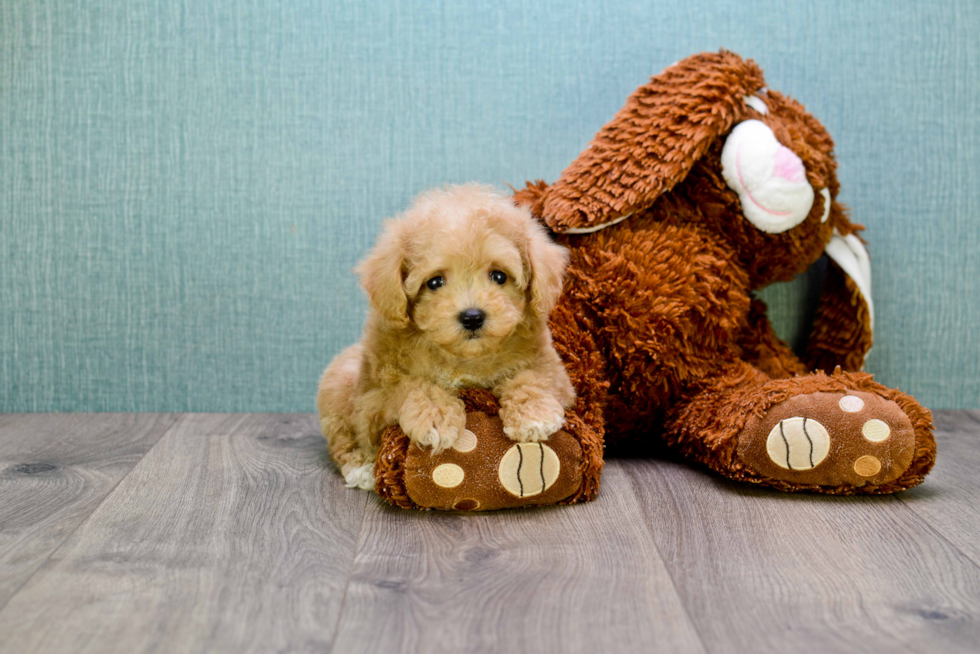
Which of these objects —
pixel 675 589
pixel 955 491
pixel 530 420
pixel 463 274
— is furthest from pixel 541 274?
pixel 955 491

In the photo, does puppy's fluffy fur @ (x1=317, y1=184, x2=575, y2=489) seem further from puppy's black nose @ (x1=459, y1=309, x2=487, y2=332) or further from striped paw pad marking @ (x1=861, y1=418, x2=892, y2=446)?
striped paw pad marking @ (x1=861, y1=418, x2=892, y2=446)

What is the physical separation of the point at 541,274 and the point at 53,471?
3.93ft

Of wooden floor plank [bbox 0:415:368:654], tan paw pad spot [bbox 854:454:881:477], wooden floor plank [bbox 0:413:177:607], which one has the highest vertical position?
tan paw pad spot [bbox 854:454:881:477]

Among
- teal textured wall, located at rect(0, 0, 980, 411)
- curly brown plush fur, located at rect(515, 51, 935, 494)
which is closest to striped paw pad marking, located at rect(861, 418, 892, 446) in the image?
curly brown plush fur, located at rect(515, 51, 935, 494)

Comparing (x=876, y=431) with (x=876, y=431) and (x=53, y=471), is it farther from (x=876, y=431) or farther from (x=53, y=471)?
(x=53, y=471)

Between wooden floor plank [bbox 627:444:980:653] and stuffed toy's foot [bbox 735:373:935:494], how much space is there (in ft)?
0.14

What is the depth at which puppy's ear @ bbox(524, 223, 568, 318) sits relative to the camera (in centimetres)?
158

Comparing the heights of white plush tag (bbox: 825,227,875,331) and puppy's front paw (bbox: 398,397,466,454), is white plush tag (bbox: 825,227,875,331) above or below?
above

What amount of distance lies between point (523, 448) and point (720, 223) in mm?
785

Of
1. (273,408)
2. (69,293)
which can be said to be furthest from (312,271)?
(69,293)

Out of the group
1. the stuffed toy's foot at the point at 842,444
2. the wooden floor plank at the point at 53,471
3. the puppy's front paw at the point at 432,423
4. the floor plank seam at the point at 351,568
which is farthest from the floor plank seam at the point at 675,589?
the wooden floor plank at the point at 53,471

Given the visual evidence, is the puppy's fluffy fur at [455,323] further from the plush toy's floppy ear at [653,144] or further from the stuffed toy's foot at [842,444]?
the stuffed toy's foot at [842,444]

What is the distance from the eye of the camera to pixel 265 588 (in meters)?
1.29

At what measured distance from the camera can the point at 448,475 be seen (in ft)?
5.16
